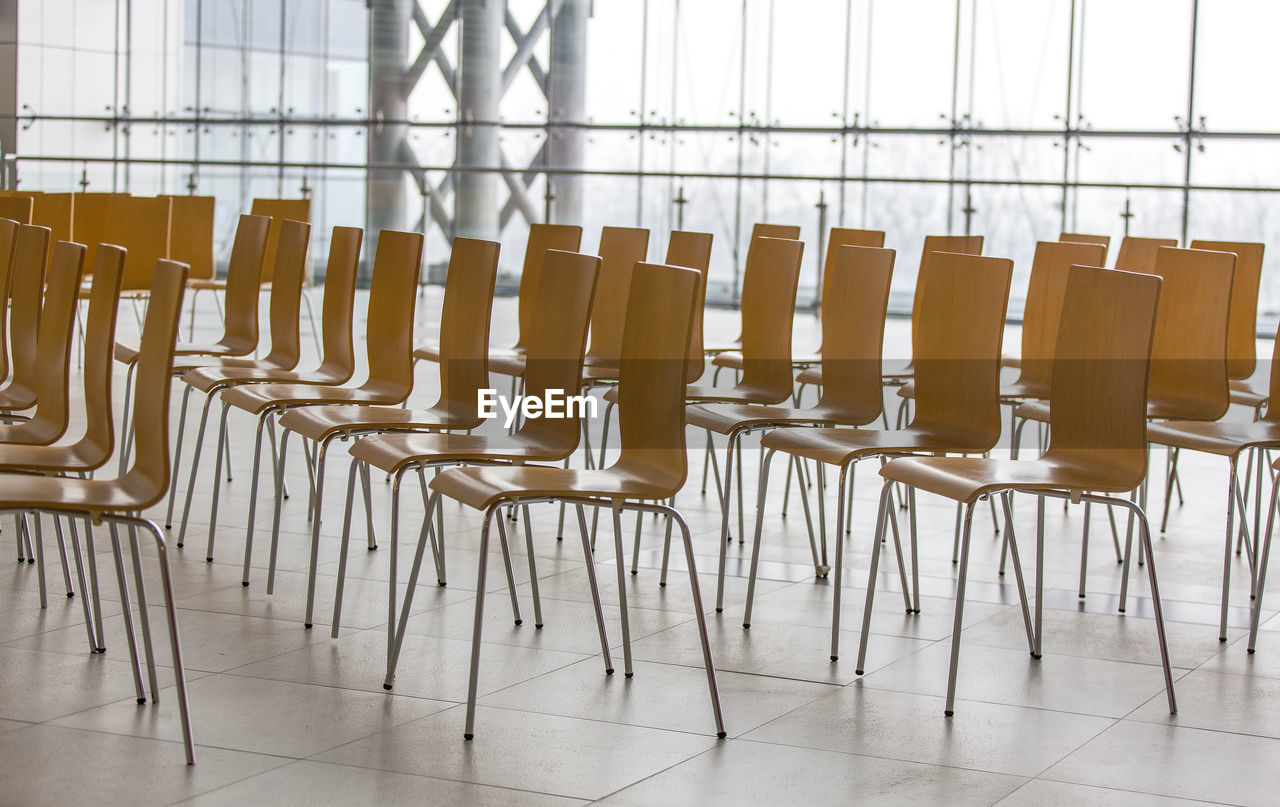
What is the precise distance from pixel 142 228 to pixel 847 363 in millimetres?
4288

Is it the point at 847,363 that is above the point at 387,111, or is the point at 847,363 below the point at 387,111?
below

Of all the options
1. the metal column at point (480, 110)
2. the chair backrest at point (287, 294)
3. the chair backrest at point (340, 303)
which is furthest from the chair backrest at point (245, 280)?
the metal column at point (480, 110)

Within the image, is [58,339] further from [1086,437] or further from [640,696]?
[1086,437]

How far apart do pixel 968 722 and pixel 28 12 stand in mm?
13753

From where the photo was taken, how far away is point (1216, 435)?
368 cm

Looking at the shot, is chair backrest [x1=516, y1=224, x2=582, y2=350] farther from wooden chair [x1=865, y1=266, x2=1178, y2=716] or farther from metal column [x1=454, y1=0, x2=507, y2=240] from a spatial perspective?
metal column [x1=454, y1=0, x2=507, y2=240]

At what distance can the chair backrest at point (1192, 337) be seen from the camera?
13.0ft

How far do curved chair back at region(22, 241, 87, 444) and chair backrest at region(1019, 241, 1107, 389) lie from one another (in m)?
2.76

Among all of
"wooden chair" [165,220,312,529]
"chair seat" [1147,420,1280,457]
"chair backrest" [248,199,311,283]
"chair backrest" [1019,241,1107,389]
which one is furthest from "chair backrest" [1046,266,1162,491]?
"chair backrest" [248,199,311,283]

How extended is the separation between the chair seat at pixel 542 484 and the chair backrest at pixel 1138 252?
261 centimetres

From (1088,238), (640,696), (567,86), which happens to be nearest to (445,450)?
(640,696)

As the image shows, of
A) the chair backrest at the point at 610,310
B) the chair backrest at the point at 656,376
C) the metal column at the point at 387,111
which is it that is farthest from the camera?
the metal column at the point at 387,111

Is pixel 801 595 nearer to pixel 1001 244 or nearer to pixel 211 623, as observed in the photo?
pixel 211 623

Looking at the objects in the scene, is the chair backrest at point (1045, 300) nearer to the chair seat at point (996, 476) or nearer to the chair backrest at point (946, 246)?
the chair backrest at point (946, 246)
